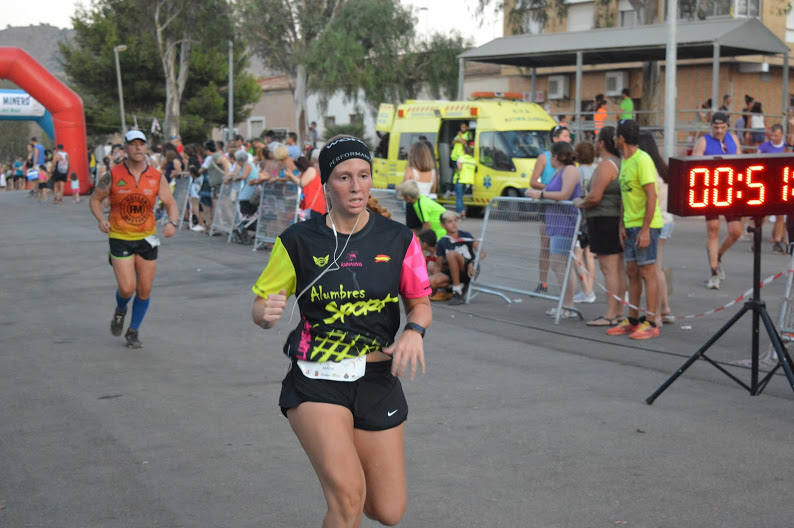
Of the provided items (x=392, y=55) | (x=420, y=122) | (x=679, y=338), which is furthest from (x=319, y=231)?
(x=392, y=55)

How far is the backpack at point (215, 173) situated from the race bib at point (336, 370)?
1691 cm

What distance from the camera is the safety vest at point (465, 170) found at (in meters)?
23.9

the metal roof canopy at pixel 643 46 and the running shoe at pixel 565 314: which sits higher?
the metal roof canopy at pixel 643 46

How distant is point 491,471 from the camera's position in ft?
18.6

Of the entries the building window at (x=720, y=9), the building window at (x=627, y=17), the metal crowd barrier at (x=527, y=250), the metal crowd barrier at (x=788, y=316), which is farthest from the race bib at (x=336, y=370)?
the building window at (x=627, y=17)

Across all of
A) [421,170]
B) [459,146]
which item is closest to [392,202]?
[421,170]

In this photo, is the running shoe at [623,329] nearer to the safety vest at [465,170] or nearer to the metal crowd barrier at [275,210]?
the metal crowd barrier at [275,210]

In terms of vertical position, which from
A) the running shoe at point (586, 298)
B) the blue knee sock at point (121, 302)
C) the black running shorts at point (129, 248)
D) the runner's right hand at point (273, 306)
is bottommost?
the running shoe at point (586, 298)

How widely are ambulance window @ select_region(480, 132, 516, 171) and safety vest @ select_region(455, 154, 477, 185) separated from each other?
1.28ft

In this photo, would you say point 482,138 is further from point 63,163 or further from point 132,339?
point 132,339

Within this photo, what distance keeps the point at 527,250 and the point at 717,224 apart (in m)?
2.47

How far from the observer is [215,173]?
20594 mm

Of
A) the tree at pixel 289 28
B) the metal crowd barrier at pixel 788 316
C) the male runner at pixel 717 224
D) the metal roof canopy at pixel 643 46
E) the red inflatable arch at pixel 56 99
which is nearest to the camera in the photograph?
the metal crowd barrier at pixel 788 316

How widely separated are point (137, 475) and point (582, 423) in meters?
2.83
